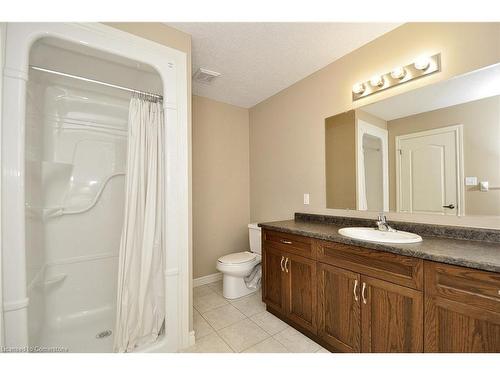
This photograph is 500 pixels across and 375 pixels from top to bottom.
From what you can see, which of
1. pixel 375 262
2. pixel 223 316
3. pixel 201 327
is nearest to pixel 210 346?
pixel 201 327

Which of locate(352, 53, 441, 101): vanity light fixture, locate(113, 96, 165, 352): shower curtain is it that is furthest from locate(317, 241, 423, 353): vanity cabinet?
locate(352, 53, 441, 101): vanity light fixture

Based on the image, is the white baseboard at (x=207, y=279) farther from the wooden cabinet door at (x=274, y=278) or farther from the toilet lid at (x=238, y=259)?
the wooden cabinet door at (x=274, y=278)

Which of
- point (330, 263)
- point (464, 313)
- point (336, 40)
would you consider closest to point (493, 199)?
point (464, 313)

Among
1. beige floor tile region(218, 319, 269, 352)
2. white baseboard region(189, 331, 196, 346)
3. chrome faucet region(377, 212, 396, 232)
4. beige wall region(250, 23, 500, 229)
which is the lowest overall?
beige floor tile region(218, 319, 269, 352)

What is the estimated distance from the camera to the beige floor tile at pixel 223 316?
1751 mm

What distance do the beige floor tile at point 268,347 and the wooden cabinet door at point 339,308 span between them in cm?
31

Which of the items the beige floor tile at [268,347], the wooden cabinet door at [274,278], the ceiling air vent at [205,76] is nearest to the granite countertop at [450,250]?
the wooden cabinet door at [274,278]

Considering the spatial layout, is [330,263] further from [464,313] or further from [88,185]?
[88,185]

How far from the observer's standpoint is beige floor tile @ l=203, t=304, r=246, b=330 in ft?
5.74

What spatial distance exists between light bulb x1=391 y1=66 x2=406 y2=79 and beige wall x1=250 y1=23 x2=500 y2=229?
0.17 feet

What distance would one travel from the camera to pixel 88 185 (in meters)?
1.78

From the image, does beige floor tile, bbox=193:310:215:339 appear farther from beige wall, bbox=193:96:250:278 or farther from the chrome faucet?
the chrome faucet

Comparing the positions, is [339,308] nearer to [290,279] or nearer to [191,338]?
[290,279]

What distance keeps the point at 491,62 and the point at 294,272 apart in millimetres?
1847
